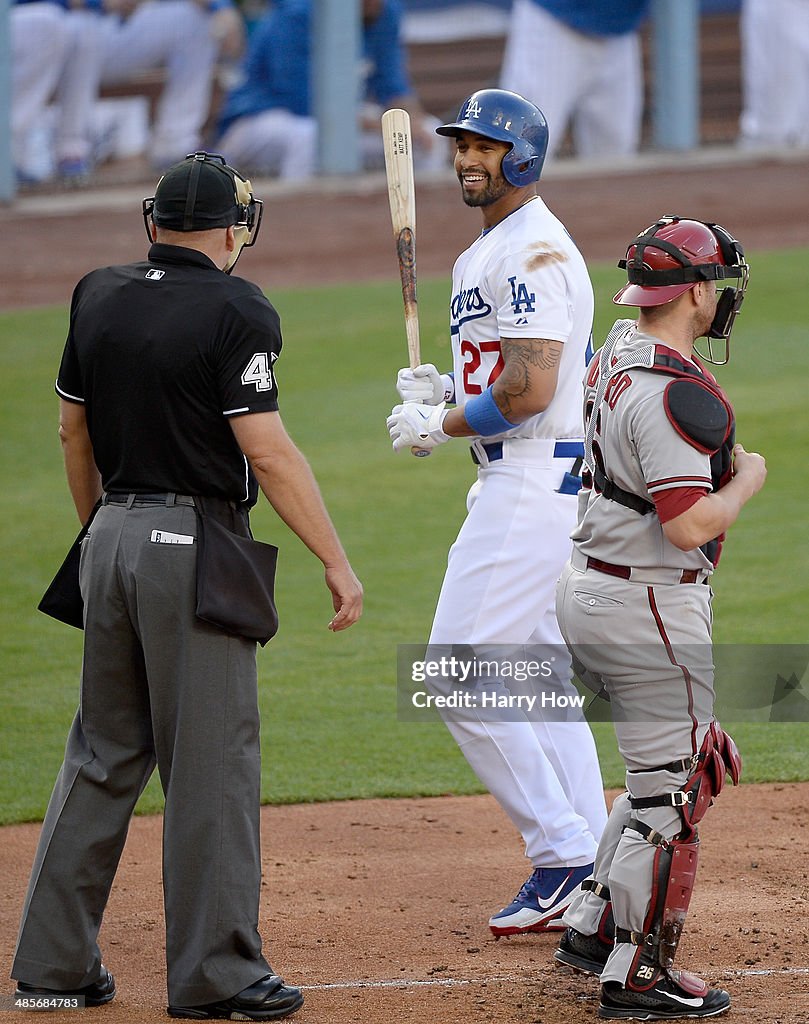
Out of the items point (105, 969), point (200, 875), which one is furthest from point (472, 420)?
point (105, 969)

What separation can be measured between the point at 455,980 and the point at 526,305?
1.76m

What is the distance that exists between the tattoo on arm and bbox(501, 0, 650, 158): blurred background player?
45.8 ft

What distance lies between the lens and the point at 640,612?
3512 mm

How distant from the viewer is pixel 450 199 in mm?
17328

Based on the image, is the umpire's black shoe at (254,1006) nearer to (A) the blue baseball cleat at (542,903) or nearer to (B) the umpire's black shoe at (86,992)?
(B) the umpire's black shoe at (86,992)

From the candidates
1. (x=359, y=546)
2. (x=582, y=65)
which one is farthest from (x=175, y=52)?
(x=359, y=546)

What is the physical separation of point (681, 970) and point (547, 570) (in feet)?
3.66

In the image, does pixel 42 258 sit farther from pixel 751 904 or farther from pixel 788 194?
pixel 751 904

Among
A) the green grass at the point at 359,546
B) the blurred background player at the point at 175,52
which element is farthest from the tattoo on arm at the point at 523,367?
the blurred background player at the point at 175,52

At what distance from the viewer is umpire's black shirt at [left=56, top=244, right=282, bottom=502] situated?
354 centimetres

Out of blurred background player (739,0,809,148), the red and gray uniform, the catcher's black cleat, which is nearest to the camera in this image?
the red and gray uniform

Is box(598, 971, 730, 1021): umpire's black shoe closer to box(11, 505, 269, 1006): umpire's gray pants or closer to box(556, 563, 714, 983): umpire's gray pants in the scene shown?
box(556, 563, 714, 983): umpire's gray pants

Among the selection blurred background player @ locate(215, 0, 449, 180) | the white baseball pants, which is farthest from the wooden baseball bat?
blurred background player @ locate(215, 0, 449, 180)

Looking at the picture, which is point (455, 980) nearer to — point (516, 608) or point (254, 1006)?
point (254, 1006)
